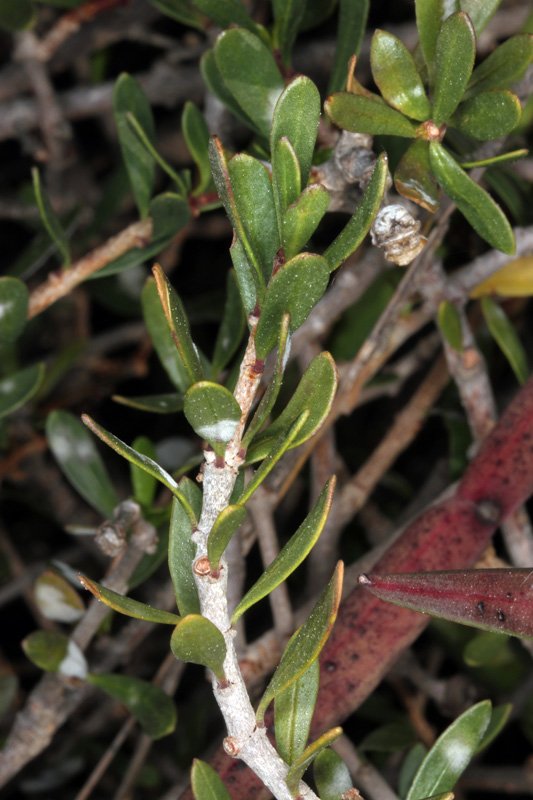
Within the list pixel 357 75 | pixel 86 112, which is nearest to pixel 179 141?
pixel 86 112

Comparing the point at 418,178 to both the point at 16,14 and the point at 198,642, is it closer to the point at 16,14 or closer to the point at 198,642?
the point at 198,642

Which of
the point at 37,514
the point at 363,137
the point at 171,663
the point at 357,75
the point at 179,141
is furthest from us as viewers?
the point at 179,141

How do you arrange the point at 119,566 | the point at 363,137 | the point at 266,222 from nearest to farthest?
1. the point at 266,222
2. the point at 363,137
3. the point at 119,566

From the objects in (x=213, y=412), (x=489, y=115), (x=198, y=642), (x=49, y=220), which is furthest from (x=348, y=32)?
(x=198, y=642)

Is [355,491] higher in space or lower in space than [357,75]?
lower

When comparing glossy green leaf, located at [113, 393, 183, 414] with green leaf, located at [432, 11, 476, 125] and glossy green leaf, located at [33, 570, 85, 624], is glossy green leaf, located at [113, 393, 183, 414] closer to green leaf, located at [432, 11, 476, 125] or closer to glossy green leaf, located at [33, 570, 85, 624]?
glossy green leaf, located at [33, 570, 85, 624]

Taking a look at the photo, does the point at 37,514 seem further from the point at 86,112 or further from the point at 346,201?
the point at 346,201

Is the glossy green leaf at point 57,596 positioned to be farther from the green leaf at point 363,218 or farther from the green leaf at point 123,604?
the green leaf at point 363,218
